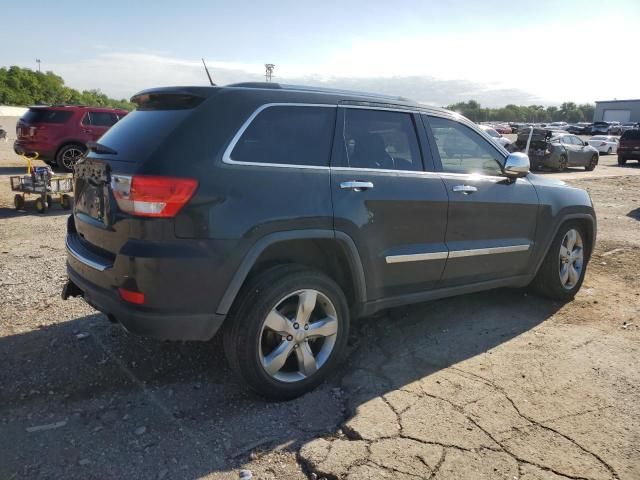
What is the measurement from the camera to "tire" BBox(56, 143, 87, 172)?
44.8 feet

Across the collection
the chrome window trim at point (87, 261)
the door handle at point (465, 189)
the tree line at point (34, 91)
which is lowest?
the chrome window trim at point (87, 261)

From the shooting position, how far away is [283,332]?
316 cm

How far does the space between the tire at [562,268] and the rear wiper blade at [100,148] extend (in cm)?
392

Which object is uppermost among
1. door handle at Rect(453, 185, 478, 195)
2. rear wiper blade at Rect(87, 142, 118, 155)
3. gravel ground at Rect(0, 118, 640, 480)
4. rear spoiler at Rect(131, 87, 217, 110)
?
rear spoiler at Rect(131, 87, 217, 110)

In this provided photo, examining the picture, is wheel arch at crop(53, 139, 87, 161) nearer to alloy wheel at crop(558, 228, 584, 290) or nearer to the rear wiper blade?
the rear wiper blade

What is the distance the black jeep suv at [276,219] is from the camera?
2.78 m

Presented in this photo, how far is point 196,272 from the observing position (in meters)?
2.77

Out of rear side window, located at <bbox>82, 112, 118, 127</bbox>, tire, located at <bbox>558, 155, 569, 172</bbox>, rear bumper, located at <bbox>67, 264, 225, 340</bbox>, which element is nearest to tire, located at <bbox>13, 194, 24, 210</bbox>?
rear side window, located at <bbox>82, 112, 118, 127</bbox>

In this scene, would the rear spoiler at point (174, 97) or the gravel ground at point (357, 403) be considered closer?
the gravel ground at point (357, 403)

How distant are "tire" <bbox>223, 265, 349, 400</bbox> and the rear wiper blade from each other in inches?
45.1

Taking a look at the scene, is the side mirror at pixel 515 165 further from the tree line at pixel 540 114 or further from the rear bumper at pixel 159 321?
the tree line at pixel 540 114

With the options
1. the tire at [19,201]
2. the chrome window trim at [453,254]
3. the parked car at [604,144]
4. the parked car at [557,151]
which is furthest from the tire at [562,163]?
the tire at [19,201]

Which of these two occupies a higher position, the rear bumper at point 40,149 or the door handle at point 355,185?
the door handle at point 355,185

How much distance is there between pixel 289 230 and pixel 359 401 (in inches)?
45.9
